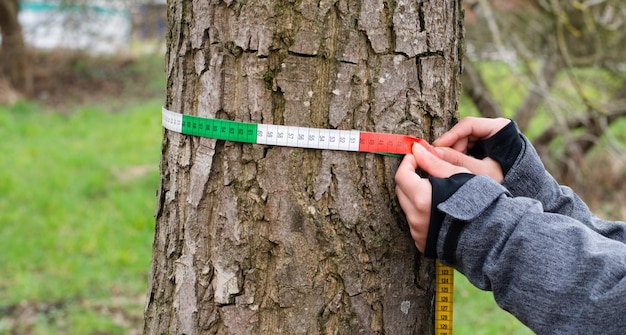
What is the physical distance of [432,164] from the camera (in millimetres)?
1449

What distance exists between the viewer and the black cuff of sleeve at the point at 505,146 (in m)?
1.60

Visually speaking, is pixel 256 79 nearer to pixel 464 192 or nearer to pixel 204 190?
pixel 204 190

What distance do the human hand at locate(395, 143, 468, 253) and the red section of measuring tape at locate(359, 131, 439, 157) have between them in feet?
0.06

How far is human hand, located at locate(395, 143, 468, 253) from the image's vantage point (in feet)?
4.54

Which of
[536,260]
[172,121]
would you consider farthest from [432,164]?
[172,121]

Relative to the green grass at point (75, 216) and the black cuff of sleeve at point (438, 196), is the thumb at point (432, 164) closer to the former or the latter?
the black cuff of sleeve at point (438, 196)

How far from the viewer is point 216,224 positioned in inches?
59.1

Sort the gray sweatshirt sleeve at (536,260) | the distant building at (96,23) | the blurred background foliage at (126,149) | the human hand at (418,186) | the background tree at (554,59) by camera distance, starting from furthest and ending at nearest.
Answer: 1. the distant building at (96,23)
2. the background tree at (554,59)
3. the blurred background foliage at (126,149)
4. the human hand at (418,186)
5. the gray sweatshirt sleeve at (536,260)

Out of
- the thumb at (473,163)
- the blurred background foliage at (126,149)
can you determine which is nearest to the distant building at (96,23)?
the blurred background foliage at (126,149)

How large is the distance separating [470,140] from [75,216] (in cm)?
461

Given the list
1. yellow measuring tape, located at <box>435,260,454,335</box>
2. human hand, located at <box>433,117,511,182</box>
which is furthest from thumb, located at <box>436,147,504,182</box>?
yellow measuring tape, located at <box>435,260,454,335</box>

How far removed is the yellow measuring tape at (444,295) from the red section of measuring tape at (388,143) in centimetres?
32

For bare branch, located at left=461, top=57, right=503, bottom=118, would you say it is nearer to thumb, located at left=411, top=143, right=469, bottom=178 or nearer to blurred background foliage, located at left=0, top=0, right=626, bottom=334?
blurred background foliage, located at left=0, top=0, right=626, bottom=334

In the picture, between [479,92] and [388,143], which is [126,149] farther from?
[388,143]
